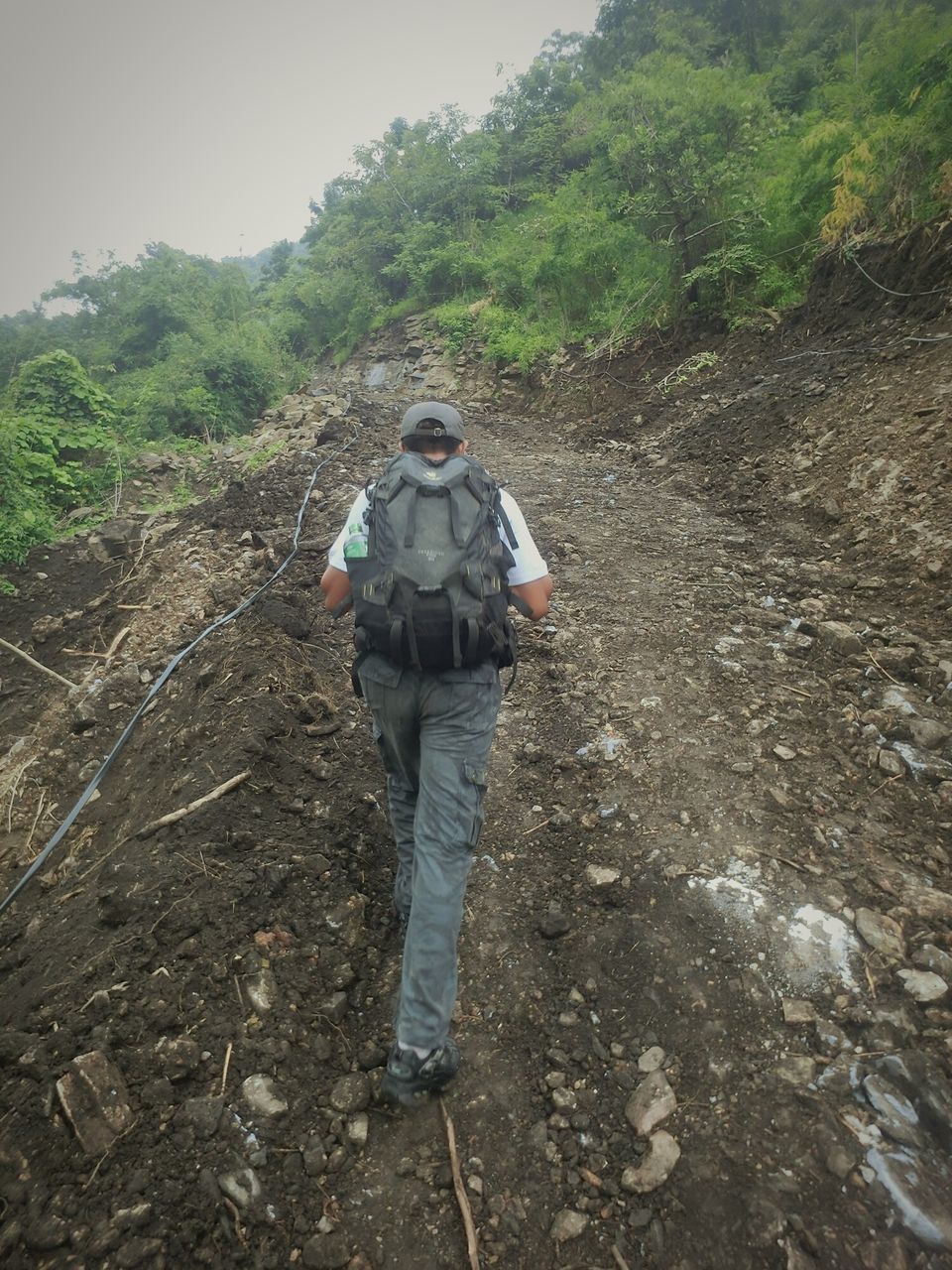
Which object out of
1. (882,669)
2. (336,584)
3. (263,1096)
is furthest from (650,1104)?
(882,669)

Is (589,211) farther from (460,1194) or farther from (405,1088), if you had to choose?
(460,1194)

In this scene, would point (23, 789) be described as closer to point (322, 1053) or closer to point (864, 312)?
point (322, 1053)

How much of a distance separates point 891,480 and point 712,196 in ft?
22.2

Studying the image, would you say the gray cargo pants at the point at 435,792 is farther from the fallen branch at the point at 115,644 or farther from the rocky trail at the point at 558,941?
the fallen branch at the point at 115,644

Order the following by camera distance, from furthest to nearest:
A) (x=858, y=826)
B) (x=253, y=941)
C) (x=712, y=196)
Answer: (x=712, y=196), (x=858, y=826), (x=253, y=941)

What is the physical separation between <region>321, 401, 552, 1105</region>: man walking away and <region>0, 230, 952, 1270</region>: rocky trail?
362mm

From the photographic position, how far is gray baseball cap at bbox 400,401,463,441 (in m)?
2.35

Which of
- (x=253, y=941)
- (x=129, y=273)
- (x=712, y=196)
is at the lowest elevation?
(x=253, y=941)

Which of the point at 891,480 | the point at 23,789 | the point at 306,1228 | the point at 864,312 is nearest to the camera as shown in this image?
the point at 306,1228

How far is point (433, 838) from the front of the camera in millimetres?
2092

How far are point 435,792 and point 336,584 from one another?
877 millimetres

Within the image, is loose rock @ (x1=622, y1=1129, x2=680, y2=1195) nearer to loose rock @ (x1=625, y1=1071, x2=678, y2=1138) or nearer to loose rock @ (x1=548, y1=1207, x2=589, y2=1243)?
loose rock @ (x1=625, y1=1071, x2=678, y2=1138)

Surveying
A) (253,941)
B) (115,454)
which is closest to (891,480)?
(253,941)

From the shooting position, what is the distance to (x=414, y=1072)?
192cm
